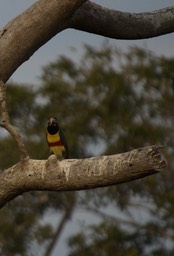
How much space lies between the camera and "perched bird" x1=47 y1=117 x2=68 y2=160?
5.66m

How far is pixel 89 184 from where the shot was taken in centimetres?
321

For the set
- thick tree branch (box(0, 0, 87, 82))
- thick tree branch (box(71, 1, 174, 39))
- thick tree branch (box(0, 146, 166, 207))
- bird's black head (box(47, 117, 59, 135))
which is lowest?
thick tree branch (box(0, 146, 166, 207))

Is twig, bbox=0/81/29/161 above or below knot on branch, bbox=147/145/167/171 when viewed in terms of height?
above

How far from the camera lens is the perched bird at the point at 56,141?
223 inches

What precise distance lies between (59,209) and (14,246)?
1.09 metres

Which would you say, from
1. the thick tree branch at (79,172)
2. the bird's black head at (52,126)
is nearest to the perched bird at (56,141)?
the bird's black head at (52,126)

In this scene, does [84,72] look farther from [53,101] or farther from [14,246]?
[14,246]

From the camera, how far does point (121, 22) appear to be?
14.0 ft

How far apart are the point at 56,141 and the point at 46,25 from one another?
201 cm

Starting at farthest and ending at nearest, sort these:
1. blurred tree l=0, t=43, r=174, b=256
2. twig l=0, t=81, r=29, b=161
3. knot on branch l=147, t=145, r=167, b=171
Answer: blurred tree l=0, t=43, r=174, b=256, twig l=0, t=81, r=29, b=161, knot on branch l=147, t=145, r=167, b=171

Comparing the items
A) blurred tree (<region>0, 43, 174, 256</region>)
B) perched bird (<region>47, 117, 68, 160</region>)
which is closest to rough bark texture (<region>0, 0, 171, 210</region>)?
perched bird (<region>47, 117, 68, 160</region>)

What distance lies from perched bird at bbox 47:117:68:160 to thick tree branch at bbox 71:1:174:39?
147 cm

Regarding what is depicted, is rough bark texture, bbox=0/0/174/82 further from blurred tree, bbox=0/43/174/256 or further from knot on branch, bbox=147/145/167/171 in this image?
blurred tree, bbox=0/43/174/256

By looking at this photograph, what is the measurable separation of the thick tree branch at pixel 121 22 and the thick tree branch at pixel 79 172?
0.98 meters
